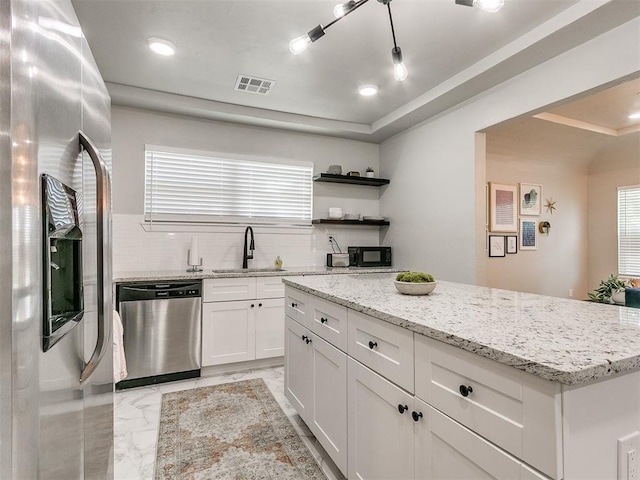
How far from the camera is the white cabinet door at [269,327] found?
338 centimetres

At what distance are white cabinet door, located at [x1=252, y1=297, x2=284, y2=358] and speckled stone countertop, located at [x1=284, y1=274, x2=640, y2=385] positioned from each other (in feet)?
5.56

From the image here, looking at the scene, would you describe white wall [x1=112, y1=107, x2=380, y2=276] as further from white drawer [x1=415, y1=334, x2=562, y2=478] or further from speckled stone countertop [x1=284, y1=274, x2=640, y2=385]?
white drawer [x1=415, y1=334, x2=562, y2=478]

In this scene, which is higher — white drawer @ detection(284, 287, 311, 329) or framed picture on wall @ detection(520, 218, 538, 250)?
framed picture on wall @ detection(520, 218, 538, 250)

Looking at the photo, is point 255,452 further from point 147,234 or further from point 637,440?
point 147,234

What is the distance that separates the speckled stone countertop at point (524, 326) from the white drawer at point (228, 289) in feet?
5.42

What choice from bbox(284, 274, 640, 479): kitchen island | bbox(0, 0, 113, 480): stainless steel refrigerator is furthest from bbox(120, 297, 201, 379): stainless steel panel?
bbox(0, 0, 113, 480): stainless steel refrigerator

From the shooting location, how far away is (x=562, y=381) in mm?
721

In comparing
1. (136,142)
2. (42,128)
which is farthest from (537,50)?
(136,142)

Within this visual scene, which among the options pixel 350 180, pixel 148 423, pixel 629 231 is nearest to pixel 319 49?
pixel 350 180

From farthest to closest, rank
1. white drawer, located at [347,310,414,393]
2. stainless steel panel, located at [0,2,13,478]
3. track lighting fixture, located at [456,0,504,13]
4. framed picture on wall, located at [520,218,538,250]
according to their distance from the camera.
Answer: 1. framed picture on wall, located at [520,218,538,250]
2. track lighting fixture, located at [456,0,504,13]
3. white drawer, located at [347,310,414,393]
4. stainless steel panel, located at [0,2,13,478]

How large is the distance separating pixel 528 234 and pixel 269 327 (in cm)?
415

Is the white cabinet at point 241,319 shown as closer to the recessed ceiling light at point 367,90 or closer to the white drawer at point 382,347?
the white drawer at point 382,347

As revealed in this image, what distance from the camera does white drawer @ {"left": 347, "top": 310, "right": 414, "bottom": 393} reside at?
121 centimetres

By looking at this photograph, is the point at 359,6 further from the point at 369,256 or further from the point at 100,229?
the point at 369,256
